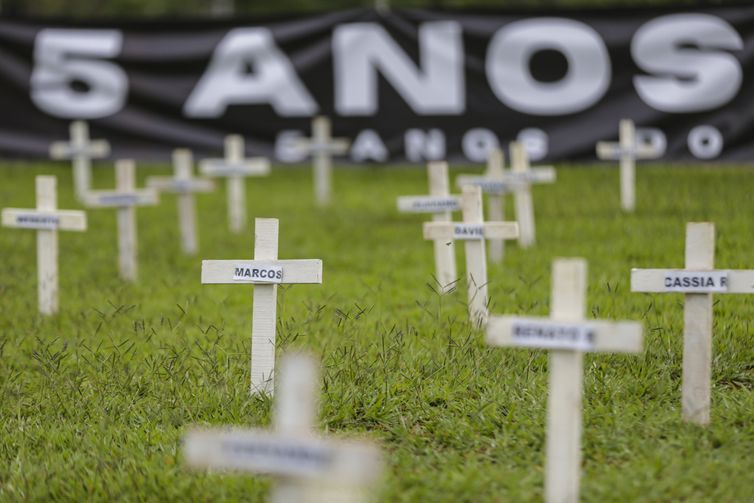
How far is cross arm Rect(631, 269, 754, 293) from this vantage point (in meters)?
4.57

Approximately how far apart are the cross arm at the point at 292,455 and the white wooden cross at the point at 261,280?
6.22 feet

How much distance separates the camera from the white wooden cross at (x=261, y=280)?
512 cm

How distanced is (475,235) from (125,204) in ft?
12.6

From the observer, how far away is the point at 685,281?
461cm

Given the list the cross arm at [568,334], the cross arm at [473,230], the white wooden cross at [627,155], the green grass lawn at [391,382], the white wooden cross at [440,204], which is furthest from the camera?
the white wooden cross at [627,155]

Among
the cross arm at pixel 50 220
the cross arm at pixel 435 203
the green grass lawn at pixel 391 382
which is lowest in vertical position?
the green grass lawn at pixel 391 382

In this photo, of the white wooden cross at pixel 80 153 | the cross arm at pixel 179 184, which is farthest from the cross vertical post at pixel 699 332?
the white wooden cross at pixel 80 153

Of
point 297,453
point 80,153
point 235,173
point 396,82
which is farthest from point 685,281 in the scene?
point 80,153

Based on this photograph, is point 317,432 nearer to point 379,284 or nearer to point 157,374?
point 157,374

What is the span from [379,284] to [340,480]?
447 centimetres

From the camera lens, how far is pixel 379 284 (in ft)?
24.3

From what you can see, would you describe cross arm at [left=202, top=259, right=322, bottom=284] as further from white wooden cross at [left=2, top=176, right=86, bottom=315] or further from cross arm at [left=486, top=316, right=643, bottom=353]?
white wooden cross at [left=2, top=176, right=86, bottom=315]

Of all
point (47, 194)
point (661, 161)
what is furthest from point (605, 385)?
point (661, 161)

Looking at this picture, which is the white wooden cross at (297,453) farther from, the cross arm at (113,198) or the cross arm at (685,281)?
the cross arm at (113,198)
